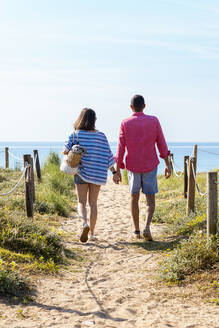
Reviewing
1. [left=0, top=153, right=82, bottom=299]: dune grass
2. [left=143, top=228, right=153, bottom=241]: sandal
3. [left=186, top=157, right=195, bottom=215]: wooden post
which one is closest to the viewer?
[left=0, top=153, right=82, bottom=299]: dune grass

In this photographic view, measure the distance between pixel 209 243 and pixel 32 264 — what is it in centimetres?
196

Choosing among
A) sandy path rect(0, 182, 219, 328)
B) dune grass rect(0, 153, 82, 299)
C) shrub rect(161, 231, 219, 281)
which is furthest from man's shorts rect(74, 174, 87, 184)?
shrub rect(161, 231, 219, 281)

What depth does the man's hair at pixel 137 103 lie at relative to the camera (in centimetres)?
548

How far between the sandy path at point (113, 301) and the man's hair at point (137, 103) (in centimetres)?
195

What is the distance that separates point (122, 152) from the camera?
18.4ft

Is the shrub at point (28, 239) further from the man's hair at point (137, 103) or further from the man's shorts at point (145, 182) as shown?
the man's hair at point (137, 103)

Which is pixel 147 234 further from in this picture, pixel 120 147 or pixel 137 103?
pixel 137 103

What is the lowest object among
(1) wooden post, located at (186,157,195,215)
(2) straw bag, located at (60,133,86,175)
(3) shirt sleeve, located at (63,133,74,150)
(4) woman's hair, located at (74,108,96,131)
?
(1) wooden post, located at (186,157,195,215)

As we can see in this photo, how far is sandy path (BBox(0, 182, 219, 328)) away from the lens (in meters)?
3.23

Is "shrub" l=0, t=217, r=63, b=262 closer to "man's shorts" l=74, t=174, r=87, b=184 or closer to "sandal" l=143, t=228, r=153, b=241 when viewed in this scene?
"man's shorts" l=74, t=174, r=87, b=184

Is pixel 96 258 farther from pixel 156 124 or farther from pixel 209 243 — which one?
pixel 156 124

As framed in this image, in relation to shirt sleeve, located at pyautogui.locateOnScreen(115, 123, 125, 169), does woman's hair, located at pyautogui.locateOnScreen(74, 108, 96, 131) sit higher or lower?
higher

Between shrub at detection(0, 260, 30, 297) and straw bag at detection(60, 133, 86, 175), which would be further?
straw bag at detection(60, 133, 86, 175)

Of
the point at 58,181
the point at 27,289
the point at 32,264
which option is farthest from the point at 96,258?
the point at 58,181
